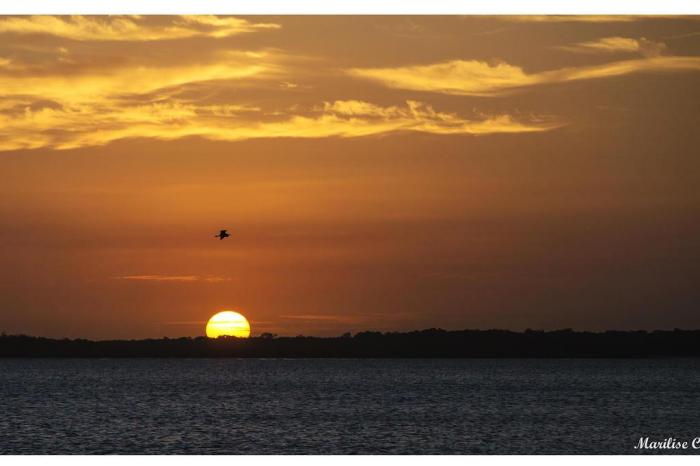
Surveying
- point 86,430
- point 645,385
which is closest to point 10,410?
point 86,430

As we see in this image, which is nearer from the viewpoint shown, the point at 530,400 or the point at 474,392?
the point at 530,400

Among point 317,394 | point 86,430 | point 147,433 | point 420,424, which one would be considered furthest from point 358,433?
point 317,394

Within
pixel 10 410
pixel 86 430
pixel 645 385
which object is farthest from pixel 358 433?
pixel 645 385

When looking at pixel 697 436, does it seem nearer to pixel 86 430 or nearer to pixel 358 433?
pixel 358 433
